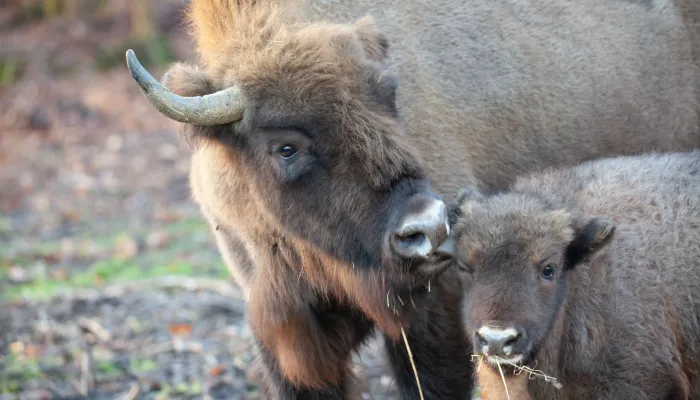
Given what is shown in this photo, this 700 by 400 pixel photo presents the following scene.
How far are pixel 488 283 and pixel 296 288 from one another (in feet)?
4.94

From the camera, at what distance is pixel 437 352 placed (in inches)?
283

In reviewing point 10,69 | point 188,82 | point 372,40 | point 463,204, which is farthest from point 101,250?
point 10,69

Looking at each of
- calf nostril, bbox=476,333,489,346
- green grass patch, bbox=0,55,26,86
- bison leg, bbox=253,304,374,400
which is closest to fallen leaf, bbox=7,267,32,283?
bison leg, bbox=253,304,374,400

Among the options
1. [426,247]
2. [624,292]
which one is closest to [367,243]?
[426,247]

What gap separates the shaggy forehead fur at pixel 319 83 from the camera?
630cm

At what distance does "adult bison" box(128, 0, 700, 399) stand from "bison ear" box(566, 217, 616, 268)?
86cm

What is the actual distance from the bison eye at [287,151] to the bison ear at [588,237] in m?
1.89

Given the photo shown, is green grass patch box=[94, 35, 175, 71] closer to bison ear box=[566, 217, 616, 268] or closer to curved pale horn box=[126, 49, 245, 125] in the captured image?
curved pale horn box=[126, 49, 245, 125]

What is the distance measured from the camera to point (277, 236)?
6828 mm

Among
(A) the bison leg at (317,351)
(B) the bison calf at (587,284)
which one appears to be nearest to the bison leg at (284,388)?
(A) the bison leg at (317,351)

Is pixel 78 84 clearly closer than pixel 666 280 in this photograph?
No

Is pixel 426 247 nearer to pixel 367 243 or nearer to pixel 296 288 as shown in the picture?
pixel 367 243

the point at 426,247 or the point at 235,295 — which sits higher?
the point at 426,247

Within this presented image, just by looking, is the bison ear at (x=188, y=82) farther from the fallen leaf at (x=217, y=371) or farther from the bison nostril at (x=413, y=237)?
the fallen leaf at (x=217, y=371)
